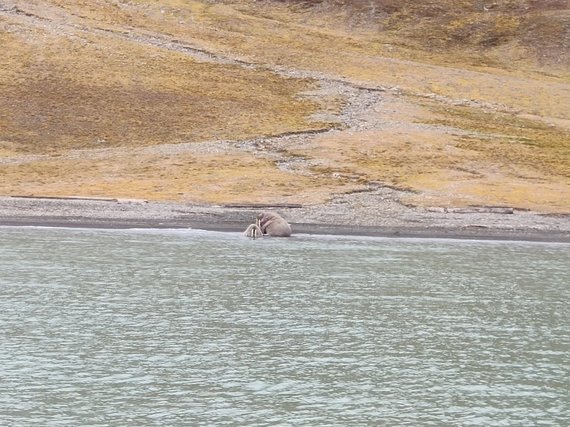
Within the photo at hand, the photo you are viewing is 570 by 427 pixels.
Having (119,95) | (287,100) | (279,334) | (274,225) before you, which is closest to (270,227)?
(274,225)

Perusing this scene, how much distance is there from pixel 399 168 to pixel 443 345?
164 feet

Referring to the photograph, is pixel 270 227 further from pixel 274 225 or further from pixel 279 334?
pixel 279 334

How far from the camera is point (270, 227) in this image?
6366 centimetres

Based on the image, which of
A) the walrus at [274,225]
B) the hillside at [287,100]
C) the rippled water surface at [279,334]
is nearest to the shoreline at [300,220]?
the walrus at [274,225]

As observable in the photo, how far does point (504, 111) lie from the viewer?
115 meters

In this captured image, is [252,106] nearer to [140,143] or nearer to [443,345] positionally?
[140,143]

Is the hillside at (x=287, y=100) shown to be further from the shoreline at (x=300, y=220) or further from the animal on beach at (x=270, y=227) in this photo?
the animal on beach at (x=270, y=227)

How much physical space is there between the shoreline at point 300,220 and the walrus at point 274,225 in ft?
6.70

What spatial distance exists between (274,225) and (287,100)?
47568mm

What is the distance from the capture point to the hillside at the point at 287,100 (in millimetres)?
80375

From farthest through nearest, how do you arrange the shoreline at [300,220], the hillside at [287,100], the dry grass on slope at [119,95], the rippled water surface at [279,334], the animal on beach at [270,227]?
the dry grass on slope at [119,95] < the hillside at [287,100] < the shoreline at [300,220] < the animal on beach at [270,227] < the rippled water surface at [279,334]

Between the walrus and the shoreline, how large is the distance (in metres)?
2.04

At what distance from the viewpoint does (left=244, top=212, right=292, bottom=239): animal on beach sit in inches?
2500

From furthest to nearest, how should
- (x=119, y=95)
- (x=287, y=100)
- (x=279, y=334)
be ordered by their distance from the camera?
(x=287, y=100)
(x=119, y=95)
(x=279, y=334)
